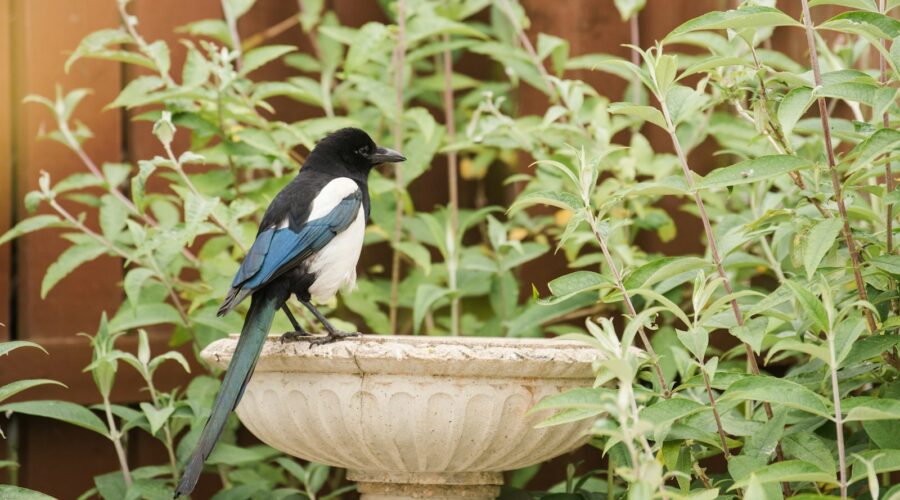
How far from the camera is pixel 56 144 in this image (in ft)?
11.1

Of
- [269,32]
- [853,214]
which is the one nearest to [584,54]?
[269,32]

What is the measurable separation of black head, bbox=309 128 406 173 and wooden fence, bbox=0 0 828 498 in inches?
32.7

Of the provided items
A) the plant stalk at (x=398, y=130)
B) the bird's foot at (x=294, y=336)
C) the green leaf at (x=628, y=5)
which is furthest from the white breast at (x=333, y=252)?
the green leaf at (x=628, y=5)

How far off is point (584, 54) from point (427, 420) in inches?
77.7

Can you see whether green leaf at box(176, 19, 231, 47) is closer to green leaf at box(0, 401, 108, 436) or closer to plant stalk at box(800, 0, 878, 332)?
green leaf at box(0, 401, 108, 436)

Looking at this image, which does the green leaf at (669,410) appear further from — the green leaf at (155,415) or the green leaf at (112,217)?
the green leaf at (112,217)

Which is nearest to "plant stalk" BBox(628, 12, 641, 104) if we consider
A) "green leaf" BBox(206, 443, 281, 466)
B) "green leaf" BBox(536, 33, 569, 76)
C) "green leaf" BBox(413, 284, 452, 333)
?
"green leaf" BBox(536, 33, 569, 76)

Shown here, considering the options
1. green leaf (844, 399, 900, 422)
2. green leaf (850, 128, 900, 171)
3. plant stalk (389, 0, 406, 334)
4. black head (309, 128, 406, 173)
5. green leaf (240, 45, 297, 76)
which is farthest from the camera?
plant stalk (389, 0, 406, 334)

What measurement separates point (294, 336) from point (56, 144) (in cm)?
134

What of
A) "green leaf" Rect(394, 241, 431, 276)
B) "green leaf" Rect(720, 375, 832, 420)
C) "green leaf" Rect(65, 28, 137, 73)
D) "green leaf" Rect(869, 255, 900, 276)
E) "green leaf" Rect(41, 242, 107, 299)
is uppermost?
"green leaf" Rect(65, 28, 137, 73)

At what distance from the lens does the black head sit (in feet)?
9.65

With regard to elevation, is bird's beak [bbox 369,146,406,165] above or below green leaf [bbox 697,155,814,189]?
below

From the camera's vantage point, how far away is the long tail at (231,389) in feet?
7.03

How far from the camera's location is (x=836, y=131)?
222 cm
